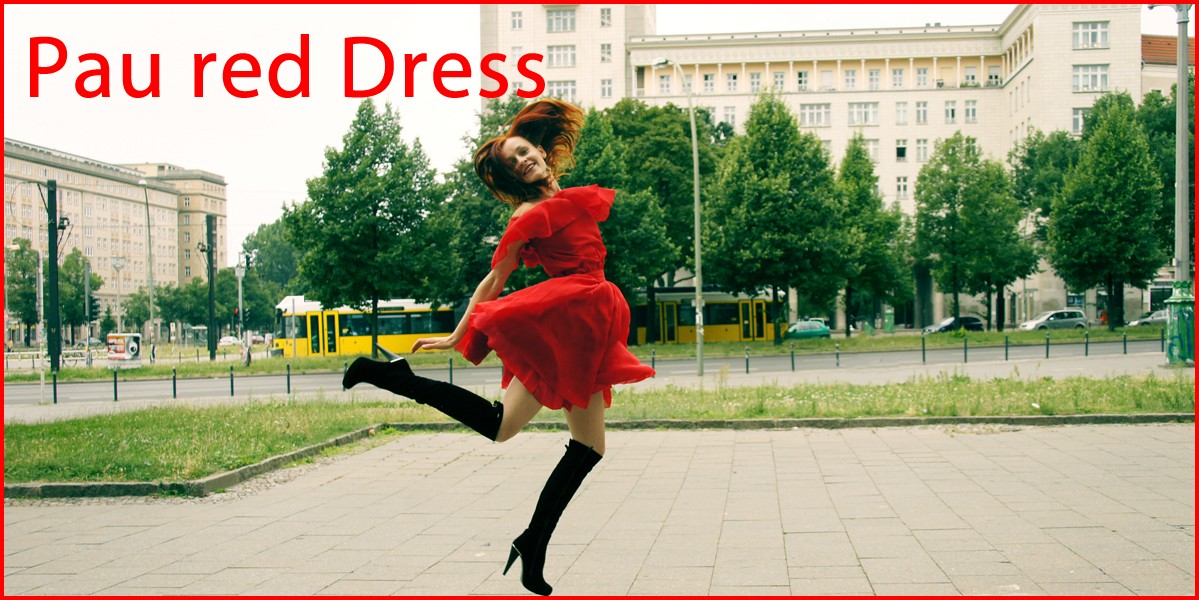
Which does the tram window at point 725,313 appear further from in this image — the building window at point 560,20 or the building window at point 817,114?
the building window at point 560,20

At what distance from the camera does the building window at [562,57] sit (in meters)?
79.6

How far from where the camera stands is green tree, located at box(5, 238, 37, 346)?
5344 centimetres

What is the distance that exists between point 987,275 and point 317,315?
32611 millimetres

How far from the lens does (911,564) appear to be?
5.75 m

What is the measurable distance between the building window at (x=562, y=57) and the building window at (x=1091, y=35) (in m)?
36.4

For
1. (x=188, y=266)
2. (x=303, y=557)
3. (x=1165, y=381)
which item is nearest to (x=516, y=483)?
(x=303, y=557)

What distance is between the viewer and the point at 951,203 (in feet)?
167

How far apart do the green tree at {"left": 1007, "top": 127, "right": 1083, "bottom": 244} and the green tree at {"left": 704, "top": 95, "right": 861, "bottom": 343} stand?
2009 centimetres

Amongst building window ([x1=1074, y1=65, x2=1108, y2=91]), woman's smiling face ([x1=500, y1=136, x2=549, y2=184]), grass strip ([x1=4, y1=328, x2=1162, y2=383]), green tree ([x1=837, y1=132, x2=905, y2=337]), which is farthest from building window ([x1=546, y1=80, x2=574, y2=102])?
woman's smiling face ([x1=500, y1=136, x2=549, y2=184])

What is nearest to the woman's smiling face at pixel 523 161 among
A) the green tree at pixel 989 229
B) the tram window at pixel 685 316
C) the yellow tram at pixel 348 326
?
the yellow tram at pixel 348 326

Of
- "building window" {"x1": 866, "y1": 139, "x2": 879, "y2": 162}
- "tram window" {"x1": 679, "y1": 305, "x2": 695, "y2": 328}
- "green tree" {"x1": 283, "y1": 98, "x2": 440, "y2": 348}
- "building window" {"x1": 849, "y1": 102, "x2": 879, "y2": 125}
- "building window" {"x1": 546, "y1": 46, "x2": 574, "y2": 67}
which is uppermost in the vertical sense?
"building window" {"x1": 546, "y1": 46, "x2": 574, "y2": 67}

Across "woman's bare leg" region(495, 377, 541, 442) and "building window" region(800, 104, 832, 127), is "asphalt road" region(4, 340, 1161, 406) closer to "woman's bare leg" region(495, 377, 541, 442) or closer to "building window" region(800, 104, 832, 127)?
"woman's bare leg" region(495, 377, 541, 442)

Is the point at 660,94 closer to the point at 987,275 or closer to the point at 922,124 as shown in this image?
the point at 922,124

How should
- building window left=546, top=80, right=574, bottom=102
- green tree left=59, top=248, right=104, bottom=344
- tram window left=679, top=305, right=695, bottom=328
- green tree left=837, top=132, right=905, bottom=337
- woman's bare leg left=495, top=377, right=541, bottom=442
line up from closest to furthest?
woman's bare leg left=495, top=377, right=541, bottom=442
tram window left=679, top=305, right=695, bottom=328
green tree left=837, top=132, right=905, bottom=337
green tree left=59, top=248, right=104, bottom=344
building window left=546, top=80, right=574, bottom=102
